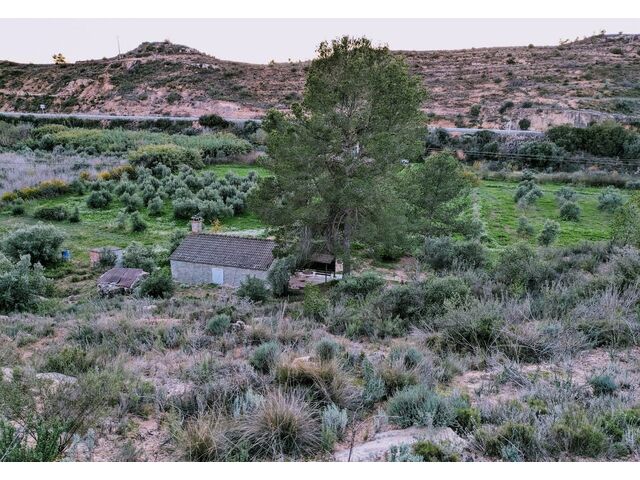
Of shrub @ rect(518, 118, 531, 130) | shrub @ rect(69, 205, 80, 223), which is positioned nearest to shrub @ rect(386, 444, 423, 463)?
shrub @ rect(69, 205, 80, 223)

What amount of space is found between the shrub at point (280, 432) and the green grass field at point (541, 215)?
59.4ft

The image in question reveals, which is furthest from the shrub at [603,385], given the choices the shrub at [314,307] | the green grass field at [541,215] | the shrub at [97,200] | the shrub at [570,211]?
the shrub at [97,200]

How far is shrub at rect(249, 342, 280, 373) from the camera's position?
19.0 ft

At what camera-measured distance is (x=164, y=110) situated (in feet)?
209

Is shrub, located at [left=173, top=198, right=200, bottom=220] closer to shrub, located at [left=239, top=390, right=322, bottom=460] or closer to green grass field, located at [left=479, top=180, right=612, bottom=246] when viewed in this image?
green grass field, located at [left=479, top=180, right=612, bottom=246]

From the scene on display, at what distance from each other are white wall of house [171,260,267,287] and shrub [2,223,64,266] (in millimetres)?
5272

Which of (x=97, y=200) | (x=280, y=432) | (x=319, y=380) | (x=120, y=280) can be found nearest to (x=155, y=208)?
(x=97, y=200)

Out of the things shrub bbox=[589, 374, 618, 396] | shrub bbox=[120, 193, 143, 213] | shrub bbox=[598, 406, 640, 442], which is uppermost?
shrub bbox=[598, 406, 640, 442]

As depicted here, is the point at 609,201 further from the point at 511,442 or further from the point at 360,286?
the point at 511,442

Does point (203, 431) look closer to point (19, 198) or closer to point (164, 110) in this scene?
point (19, 198)

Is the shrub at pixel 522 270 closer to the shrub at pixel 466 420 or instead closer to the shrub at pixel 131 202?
the shrub at pixel 466 420

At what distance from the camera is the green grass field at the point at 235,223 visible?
70.9ft

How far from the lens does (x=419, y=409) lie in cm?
429

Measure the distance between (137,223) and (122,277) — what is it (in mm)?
7513
